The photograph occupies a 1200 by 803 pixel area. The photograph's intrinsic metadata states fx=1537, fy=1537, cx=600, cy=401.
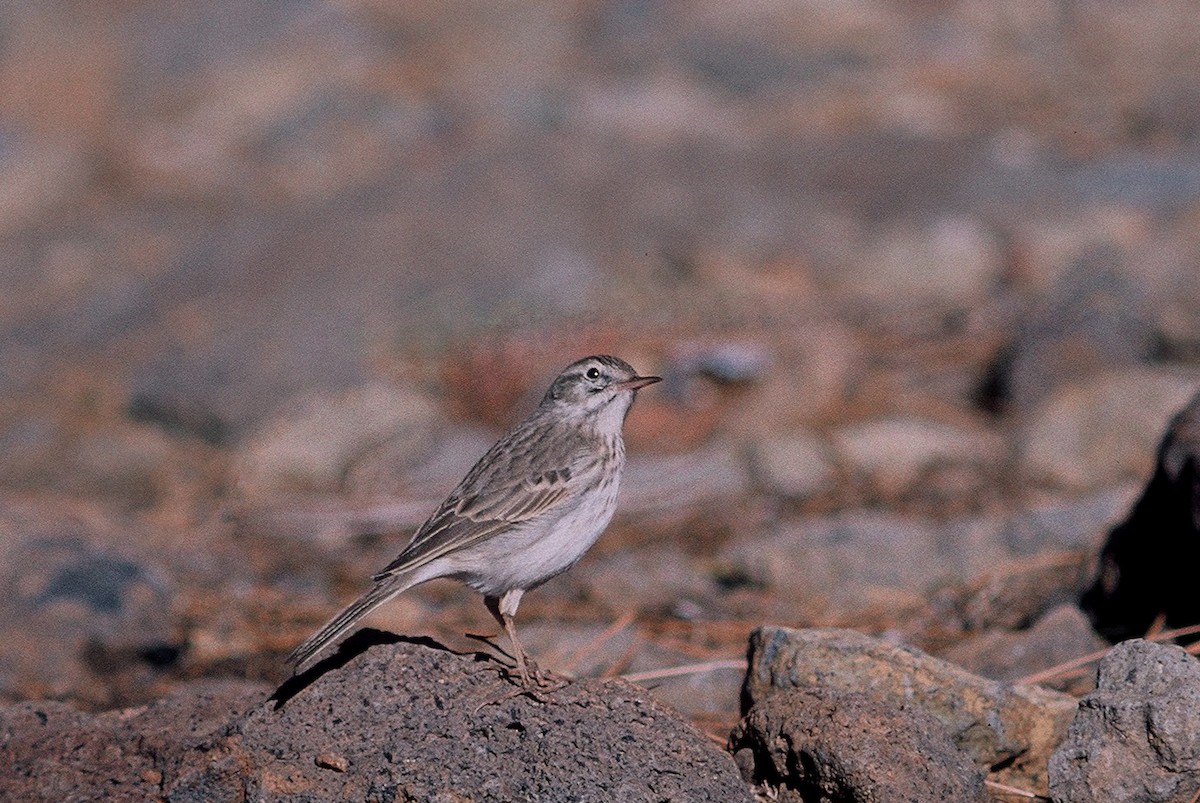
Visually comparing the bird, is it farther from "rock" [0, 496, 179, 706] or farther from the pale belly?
"rock" [0, 496, 179, 706]

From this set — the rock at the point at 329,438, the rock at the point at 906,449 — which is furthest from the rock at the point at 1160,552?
the rock at the point at 329,438

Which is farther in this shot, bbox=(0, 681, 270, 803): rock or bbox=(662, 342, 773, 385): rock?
bbox=(662, 342, 773, 385): rock

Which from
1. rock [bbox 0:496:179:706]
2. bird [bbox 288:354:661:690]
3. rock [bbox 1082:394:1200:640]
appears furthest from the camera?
rock [bbox 0:496:179:706]

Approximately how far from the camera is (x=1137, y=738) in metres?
4.45

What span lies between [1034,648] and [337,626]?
9.21ft

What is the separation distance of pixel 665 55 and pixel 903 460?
10.1 meters

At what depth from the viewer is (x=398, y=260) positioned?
14133mm

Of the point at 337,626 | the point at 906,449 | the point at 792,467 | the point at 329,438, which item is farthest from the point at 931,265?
the point at 337,626

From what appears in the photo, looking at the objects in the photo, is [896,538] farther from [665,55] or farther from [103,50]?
[103,50]

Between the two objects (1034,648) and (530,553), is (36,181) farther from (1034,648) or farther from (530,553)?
(1034,648)

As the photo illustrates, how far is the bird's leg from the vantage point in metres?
4.99

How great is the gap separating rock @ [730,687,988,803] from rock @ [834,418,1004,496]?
16.5 feet

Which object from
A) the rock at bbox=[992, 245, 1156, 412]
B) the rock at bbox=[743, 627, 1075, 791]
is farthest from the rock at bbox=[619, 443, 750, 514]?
the rock at bbox=[743, 627, 1075, 791]

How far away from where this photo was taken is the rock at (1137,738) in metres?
4.41
